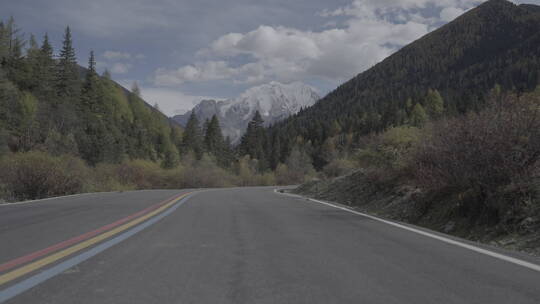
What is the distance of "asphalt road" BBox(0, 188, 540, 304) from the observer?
3516mm

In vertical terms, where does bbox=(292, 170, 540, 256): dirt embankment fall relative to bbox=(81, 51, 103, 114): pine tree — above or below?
Result: below

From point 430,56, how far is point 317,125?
314 feet

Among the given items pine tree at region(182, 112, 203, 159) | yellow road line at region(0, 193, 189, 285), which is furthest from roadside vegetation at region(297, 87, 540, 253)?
pine tree at region(182, 112, 203, 159)

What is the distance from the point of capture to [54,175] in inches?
784

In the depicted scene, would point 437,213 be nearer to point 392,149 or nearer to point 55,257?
point 392,149

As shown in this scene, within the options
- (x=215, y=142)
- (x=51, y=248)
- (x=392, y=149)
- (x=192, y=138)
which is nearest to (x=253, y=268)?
(x=51, y=248)

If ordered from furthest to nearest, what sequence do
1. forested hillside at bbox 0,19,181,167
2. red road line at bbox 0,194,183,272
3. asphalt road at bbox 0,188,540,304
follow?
forested hillside at bbox 0,19,181,167, red road line at bbox 0,194,183,272, asphalt road at bbox 0,188,540,304

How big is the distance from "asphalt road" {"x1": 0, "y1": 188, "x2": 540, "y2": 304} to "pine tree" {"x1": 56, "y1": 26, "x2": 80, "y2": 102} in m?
73.1

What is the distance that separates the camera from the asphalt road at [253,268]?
3.52m

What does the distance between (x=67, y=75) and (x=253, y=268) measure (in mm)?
78714

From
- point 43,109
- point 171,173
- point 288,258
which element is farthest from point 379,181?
point 43,109

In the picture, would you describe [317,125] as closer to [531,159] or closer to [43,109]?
[43,109]

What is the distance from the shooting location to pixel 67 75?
240 feet

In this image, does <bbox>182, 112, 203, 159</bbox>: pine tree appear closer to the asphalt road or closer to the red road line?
the red road line
